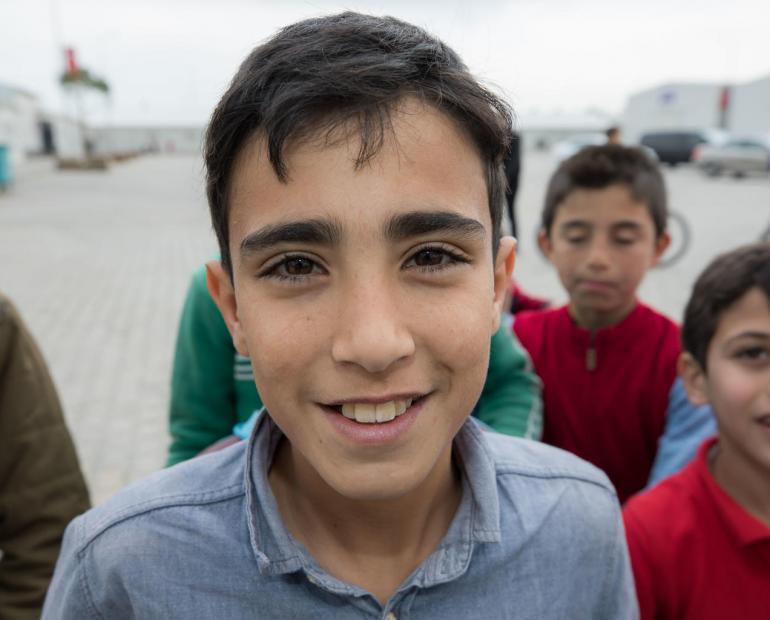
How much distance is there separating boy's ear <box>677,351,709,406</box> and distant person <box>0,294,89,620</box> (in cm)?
155

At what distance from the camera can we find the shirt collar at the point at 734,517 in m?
1.40

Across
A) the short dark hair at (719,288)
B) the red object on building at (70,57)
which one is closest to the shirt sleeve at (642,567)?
the short dark hair at (719,288)

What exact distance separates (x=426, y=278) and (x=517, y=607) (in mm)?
561

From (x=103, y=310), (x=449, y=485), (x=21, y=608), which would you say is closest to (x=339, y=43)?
(x=449, y=485)

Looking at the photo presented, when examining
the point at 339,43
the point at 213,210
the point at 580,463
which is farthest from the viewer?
the point at 580,463

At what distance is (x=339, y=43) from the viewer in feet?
3.42

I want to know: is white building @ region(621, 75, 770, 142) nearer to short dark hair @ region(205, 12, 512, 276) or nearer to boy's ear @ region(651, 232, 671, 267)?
boy's ear @ region(651, 232, 671, 267)

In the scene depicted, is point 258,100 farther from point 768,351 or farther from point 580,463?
point 768,351

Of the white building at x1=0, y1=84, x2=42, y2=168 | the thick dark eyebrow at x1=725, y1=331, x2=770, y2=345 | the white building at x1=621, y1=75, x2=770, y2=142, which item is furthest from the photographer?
the white building at x1=621, y1=75, x2=770, y2=142

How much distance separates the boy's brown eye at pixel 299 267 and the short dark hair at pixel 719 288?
109cm

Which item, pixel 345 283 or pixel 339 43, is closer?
pixel 345 283

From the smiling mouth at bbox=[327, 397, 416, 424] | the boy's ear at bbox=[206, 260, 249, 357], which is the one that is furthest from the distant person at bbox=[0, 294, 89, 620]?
the smiling mouth at bbox=[327, 397, 416, 424]

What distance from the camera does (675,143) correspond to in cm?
2558

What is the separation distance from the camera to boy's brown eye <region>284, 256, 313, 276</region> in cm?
98
